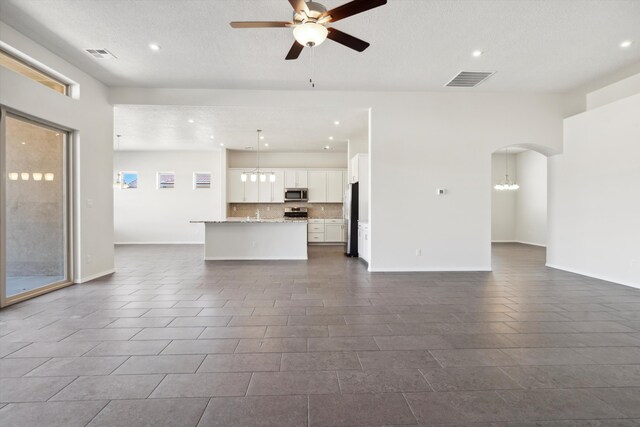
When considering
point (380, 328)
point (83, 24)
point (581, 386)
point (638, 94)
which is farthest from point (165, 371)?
point (638, 94)

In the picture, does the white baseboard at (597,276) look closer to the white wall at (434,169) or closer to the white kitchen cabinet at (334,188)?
the white wall at (434,169)

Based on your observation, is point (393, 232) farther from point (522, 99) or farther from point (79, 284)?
point (79, 284)

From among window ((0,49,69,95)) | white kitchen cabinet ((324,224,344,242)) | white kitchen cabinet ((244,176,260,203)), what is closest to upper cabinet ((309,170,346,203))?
white kitchen cabinet ((324,224,344,242))

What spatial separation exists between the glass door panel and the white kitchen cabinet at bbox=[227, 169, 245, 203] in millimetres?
5829

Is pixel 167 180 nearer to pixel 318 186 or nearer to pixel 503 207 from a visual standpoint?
pixel 318 186

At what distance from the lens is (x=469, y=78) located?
17.3ft

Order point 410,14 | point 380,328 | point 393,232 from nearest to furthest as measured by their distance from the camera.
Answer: point 380,328
point 410,14
point 393,232

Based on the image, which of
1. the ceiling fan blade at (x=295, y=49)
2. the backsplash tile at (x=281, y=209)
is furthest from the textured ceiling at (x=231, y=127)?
the ceiling fan blade at (x=295, y=49)

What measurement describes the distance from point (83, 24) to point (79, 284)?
3777 millimetres

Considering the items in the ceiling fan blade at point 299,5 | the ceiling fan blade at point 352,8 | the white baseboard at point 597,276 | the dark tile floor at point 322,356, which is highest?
the ceiling fan blade at point 299,5

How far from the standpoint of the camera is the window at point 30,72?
392cm

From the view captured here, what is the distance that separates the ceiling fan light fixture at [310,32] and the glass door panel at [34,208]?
13.0ft

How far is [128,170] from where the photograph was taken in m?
10.8

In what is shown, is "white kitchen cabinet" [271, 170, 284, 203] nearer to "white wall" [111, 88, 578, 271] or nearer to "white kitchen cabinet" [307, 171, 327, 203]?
"white kitchen cabinet" [307, 171, 327, 203]
